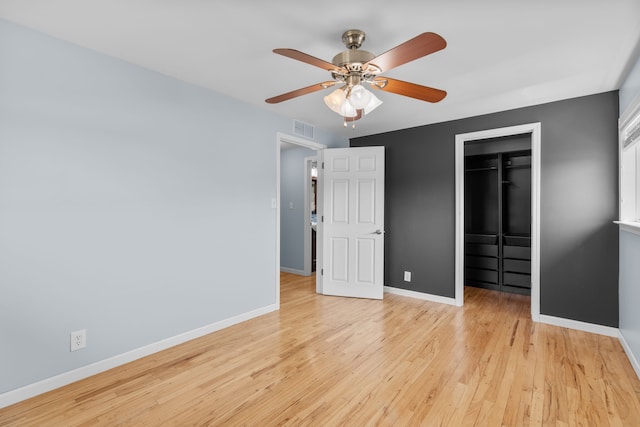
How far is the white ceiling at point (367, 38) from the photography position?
1861 millimetres

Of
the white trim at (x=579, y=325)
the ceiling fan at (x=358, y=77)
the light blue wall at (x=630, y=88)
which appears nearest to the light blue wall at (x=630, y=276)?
the light blue wall at (x=630, y=88)

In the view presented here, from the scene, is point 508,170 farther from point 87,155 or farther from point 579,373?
point 87,155

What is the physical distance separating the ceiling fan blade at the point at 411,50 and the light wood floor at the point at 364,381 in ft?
6.68

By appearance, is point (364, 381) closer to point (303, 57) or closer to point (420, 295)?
point (303, 57)

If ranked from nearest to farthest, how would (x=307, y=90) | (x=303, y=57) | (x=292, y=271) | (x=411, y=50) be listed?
1. (x=411, y=50)
2. (x=303, y=57)
3. (x=307, y=90)
4. (x=292, y=271)

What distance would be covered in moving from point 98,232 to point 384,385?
2332mm

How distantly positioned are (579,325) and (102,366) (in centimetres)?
431

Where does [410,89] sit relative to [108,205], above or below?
above

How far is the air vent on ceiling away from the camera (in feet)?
13.5

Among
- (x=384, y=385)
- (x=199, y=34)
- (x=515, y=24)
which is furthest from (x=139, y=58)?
(x=384, y=385)

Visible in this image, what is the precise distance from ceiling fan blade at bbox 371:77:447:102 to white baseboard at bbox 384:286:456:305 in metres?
2.86

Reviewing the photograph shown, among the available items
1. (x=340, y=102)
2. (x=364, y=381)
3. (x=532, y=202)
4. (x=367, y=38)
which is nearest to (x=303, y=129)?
(x=340, y=102)

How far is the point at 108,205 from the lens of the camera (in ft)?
8.03

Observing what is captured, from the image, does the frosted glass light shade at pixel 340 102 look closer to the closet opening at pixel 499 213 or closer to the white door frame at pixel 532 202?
the white door frame at pixel 532 202
